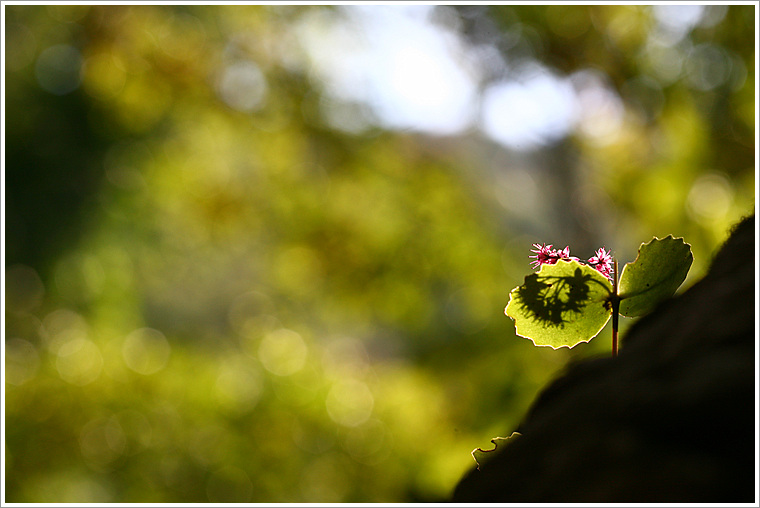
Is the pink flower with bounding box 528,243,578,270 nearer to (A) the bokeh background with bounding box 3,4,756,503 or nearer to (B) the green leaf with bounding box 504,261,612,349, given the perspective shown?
(B) the green leaf with bounding box 504,261,612,349

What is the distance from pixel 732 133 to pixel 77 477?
5.46 ft

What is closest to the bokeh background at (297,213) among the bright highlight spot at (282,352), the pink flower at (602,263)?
the bright highlight spot at (282,352)

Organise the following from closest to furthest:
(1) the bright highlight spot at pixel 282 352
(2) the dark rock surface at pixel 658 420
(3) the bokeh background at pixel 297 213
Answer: (2) the dark rock surface at pixel 658 420, (3) the bokeh background at pixel 297 213, (1) the bright highlight spot at pixel 282 352

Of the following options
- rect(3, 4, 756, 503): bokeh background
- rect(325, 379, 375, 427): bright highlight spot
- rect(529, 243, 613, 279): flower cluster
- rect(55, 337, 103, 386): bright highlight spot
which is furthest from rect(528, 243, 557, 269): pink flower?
rect(55, 337, 103, 386): bright highlight spot

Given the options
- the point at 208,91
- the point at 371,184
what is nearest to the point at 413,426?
the point at 371,184

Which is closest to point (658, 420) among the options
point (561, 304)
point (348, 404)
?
point (561, 304)

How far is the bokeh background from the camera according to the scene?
43.0 inches

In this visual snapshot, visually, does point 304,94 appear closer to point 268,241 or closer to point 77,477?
point 268,241

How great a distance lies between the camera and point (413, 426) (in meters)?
1.26

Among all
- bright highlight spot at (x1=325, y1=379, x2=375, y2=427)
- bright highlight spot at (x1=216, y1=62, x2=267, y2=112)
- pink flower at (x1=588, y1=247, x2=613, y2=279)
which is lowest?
pink flower at (x1=588, y1=247, x2=613, y2=279)

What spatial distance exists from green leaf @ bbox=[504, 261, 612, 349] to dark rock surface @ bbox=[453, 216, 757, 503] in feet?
0.05

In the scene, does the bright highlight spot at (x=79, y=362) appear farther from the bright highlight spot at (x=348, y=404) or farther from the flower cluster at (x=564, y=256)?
the flower cluster at (x=564, y=256)

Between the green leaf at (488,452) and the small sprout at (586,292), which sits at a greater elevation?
the small sprout at (586,292)

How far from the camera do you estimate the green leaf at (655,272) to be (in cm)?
15
